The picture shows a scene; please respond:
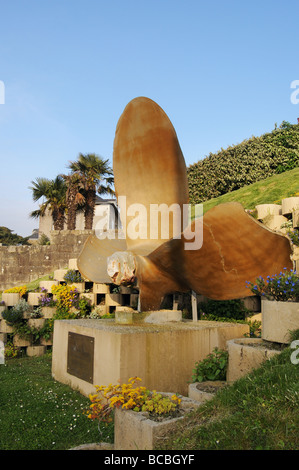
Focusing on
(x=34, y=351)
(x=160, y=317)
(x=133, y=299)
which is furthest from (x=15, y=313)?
(x=160, y=317)

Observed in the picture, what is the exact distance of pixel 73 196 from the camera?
23.1 m

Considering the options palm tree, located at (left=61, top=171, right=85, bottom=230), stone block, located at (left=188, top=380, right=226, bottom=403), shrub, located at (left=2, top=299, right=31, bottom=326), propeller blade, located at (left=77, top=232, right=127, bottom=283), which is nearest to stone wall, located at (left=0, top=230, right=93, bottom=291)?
palm tree, located at (left=61, top=171, right=85, bottom=230)

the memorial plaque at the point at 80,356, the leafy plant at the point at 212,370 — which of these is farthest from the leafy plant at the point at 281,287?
the memorial plaque at the point at 80,356

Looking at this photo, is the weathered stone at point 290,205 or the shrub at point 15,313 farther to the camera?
the shrub at point 15,313

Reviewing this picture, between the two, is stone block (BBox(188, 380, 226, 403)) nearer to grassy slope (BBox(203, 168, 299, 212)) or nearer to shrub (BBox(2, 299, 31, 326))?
shrub (BBox(2, 299, 31, 326))

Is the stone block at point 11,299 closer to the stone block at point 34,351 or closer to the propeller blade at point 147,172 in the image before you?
the stone block at point 34,351

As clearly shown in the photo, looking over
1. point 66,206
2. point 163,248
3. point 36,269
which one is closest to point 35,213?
point 66,206

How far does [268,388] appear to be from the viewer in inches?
121

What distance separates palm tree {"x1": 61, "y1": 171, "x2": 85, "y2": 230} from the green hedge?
755 cm

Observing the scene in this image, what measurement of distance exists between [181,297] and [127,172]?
10.3 feet

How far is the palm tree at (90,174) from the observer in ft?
77.2

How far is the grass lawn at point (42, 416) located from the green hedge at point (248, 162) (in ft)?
44.8

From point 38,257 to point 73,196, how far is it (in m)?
5.13

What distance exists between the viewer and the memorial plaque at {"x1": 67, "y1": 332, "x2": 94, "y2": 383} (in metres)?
5.68
